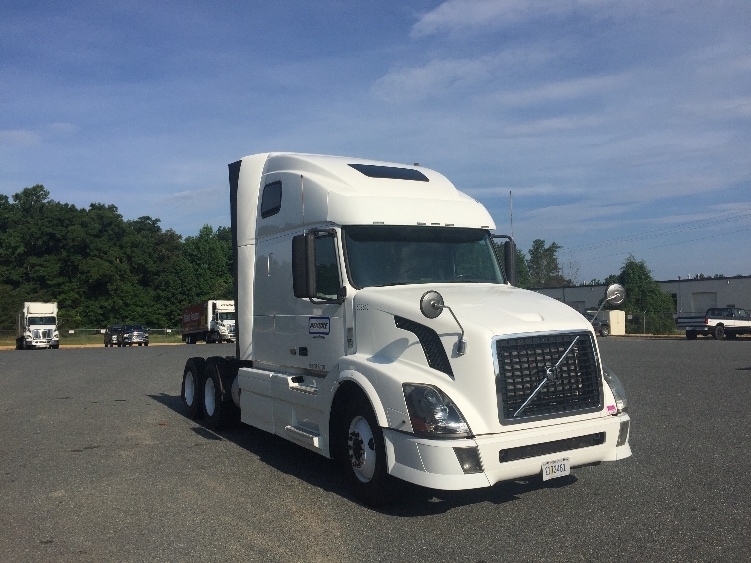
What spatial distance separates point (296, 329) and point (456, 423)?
283cm

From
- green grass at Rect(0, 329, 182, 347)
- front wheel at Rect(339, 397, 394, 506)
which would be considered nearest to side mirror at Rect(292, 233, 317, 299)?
front wheel at Rect(339, 397, 394, 506)

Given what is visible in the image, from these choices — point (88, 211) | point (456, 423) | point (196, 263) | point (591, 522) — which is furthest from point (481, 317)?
point (196, 263)

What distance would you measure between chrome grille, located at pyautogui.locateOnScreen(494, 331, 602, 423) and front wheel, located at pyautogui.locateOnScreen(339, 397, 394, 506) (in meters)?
1.11

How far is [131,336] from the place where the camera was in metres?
53.9

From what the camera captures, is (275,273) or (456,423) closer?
(456,423)

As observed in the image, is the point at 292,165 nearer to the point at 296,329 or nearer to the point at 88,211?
the point at 296,329

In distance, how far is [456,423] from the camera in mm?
5816

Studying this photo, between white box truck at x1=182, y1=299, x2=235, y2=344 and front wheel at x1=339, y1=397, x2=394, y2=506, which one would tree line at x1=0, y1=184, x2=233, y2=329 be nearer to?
white box truck at x1=182, y1=299, x2=235, y2=344

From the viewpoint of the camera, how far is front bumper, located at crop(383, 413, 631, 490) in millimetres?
5711

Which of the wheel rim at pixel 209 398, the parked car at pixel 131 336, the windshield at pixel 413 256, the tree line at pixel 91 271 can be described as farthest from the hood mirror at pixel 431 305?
the tree line at pixel 91 271

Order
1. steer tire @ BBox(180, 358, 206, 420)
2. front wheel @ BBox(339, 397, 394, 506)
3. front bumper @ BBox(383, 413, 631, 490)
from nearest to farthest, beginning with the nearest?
1. front bumper @ BBox(383, 413, 631, 490)
2. front wheel @ BBox(339, 397, 394, 506)
3. steer tire @ BBox(180, 358, 206, 420)

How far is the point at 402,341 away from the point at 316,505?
5.38 feet

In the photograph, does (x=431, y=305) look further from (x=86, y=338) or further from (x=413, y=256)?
(x=86, y=338)

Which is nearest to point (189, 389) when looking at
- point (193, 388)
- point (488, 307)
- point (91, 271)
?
point (193, 388)
